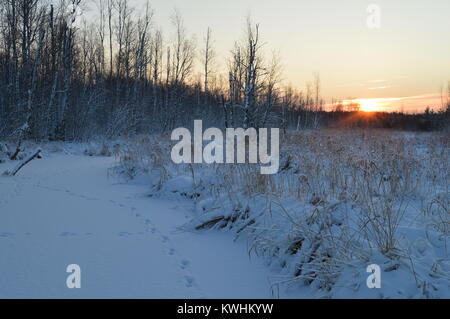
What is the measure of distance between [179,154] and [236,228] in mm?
4289

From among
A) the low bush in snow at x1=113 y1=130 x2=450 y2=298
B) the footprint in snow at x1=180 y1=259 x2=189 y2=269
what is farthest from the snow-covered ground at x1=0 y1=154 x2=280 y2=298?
the low bush in snow at x1=113 y1=130 x2=450 y2=298

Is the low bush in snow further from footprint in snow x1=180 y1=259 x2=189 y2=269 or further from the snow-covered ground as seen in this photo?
footprint in snow x1=180 y1=259 x2=189 y2=269

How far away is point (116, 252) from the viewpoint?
2869 millimetres

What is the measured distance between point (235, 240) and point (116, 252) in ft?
4.11

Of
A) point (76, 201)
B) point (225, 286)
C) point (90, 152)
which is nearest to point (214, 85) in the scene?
point (90, 152)

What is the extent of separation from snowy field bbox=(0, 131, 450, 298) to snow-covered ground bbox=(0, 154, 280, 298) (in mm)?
11

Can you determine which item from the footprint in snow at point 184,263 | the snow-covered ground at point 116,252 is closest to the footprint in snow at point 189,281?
the snow-covered ground at point 116,252

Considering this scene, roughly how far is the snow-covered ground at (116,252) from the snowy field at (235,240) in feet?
0.04

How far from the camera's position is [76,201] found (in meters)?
4.82

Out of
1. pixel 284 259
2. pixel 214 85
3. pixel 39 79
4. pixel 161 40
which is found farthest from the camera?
pixel 214 85

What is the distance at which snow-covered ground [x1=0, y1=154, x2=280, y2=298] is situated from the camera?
223cm

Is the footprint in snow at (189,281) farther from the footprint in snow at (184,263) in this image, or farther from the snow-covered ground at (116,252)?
the footprint in snow at (184,263)

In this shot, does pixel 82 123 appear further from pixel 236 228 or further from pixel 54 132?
pixel 236 228
